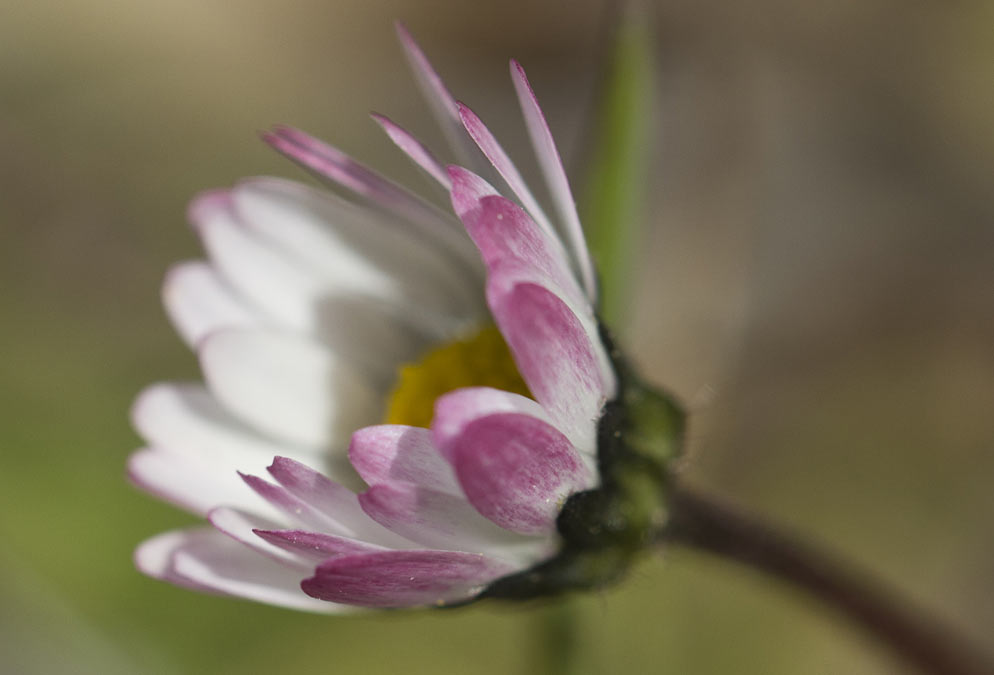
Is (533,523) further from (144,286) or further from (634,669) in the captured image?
(144,286)

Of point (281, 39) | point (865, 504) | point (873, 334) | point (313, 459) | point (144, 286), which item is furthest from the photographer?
point (281, 39)

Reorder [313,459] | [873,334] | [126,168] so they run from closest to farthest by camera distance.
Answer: [313,459]
[873,334]
[126,168]

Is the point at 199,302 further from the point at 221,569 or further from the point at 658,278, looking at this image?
the point at 658,278

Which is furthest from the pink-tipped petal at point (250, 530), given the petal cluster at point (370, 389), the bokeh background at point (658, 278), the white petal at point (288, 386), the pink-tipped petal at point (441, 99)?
the bokeh background at point (658, 278)

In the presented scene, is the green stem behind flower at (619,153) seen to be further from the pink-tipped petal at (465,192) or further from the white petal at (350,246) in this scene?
the pink-tipped petal at (465,192)

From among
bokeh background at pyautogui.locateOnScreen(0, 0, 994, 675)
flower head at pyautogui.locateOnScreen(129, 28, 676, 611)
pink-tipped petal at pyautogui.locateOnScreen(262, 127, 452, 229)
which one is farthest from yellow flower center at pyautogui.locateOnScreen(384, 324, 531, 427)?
bokeh background at pyautogui.locateOnScreen(0, 0, 994, 675)

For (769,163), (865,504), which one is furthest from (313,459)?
(769,163)
